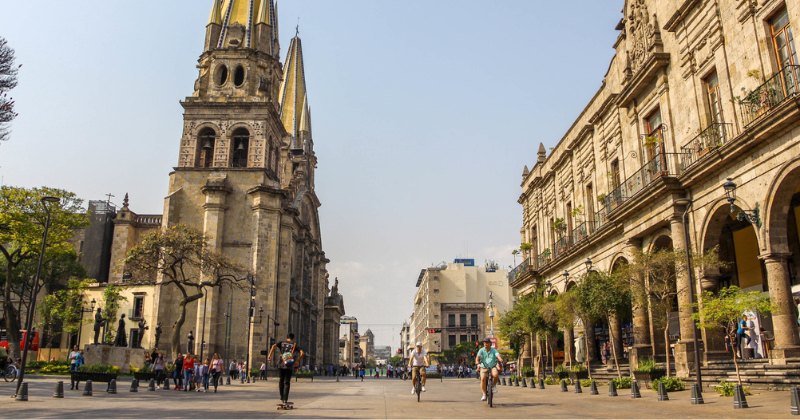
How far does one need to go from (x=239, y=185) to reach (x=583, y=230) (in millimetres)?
26738

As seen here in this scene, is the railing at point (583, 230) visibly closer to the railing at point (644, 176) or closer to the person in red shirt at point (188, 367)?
the railing at point (644, 176)

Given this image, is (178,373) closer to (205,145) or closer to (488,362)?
(488,362)

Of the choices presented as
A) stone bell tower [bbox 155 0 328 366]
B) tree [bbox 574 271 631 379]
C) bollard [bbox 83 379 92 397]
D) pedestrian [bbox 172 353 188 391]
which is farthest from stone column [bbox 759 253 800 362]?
stone bell tower [bbox 155 0 328 366]

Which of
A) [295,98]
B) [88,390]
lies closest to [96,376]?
[88,390]

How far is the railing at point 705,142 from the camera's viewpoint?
626 inches

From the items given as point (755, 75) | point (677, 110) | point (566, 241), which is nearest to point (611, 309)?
point (677, 110)

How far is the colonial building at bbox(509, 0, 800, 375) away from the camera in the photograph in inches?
545

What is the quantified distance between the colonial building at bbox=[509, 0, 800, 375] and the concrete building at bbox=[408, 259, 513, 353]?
69151 millimetres

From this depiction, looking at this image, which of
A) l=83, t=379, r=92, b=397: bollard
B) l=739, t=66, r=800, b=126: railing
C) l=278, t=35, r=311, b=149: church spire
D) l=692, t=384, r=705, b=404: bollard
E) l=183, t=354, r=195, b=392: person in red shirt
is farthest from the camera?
l=278, t=35, r=311, b=149: church spire

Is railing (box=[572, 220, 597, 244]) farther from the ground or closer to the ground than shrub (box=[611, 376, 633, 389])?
farther from the ground

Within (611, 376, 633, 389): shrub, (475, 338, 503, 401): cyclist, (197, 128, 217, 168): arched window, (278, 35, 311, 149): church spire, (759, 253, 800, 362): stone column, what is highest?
(278, 35, 311, 149): church spire

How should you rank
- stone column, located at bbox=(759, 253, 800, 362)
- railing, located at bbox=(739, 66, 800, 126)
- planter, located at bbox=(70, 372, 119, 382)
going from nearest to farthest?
stone column, located at bbox=(759, 253, 800, 362) → railing, located at bbox=(739, 66, 800, 126) → planter, located at bbox=(70, 372, 119, 382)

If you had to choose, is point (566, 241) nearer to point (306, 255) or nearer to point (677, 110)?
point (677, 110)

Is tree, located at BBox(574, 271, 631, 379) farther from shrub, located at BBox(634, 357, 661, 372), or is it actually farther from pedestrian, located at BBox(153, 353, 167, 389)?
pedestrian, located at BBox(153, 353, 167, 389)
